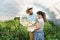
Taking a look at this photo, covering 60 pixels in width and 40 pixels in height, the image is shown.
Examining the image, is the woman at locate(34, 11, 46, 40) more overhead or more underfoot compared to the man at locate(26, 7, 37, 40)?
more underfoot

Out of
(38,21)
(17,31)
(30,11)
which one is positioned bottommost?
(17,31)

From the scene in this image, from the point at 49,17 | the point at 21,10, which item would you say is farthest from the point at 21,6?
the point at 49,17

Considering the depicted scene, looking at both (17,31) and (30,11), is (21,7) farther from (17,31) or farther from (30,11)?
(17,31)

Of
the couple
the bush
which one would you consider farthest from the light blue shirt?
the bush

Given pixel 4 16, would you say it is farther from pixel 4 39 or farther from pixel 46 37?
pixel 46 37

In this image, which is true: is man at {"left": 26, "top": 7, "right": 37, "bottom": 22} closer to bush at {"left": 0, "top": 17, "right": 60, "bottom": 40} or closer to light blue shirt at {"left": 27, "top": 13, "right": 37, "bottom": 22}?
light blue shirt at {"left": 27, "top": 13, "right": 37, "bottom": 22}

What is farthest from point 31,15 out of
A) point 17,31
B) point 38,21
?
point 17,31

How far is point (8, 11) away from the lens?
4859mm

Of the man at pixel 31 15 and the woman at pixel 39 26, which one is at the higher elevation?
the man at pixel 31 15

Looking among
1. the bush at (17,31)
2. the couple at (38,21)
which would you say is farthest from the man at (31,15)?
the bush at (17,31)

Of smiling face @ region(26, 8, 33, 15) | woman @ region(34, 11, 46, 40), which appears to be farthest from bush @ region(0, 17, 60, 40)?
smiling face @ region(26, 8, 33, 15)

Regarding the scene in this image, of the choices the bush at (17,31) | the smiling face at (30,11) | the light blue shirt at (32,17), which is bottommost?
the bush at (17,31)

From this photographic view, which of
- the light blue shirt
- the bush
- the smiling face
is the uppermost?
the smiling face

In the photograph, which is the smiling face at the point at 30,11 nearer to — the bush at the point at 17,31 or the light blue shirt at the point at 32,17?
the light blue shirt at the point at 32,17
